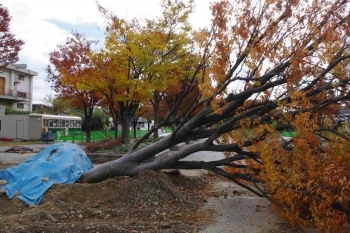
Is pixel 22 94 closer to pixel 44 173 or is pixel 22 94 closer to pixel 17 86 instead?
pixel 17 86

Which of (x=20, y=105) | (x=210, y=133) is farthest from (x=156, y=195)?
(x=20, y=105)

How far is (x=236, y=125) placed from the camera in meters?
7.88

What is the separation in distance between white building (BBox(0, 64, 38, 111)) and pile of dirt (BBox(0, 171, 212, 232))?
37445mm

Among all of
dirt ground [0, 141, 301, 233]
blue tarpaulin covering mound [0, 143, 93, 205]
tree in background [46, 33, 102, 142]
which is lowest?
dirt ground [0, 141, 301, 233]

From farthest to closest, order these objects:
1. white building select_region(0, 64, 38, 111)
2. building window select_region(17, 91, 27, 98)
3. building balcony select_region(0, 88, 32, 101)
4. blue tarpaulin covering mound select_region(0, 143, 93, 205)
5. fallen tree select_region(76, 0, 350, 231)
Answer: building window select_region(17, 91, 27, 98), white building select_region(0, 64, 38, 111), building balcony select_region(0, 88, 32, 101), blue tarpaulin covering mound select_region(0, 143, 93, 205), fallen tree select_region(76, 0, 350, 231)

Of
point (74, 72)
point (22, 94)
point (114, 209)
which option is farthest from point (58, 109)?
point (114, 209)

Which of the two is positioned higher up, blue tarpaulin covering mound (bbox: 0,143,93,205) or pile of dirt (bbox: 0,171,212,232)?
blue tarpaulin covering mound (bbox: 0,143,93,205)

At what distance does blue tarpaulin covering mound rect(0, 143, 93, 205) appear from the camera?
8422 mm

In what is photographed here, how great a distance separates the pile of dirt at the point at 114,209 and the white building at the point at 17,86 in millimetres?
37445

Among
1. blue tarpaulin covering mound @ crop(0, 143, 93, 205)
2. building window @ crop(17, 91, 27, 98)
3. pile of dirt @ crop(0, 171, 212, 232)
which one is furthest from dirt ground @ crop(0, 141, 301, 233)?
building window @ crop(17, 91, 27, 98)

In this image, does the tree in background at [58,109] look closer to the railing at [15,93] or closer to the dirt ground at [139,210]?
the railing at [15,93]

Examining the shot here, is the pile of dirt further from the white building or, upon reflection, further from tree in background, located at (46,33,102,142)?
the white building

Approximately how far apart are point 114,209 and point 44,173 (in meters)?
2.68

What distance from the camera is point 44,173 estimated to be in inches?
368
